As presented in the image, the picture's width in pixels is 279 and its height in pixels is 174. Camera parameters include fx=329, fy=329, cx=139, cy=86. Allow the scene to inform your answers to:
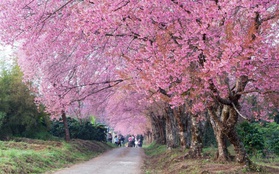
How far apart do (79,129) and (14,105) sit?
31.2ft

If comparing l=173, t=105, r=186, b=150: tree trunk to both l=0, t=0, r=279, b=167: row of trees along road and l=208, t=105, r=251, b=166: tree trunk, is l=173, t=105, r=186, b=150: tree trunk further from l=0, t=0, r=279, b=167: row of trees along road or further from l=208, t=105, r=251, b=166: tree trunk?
l=208, t=105, r=251, b=166: tree trunk

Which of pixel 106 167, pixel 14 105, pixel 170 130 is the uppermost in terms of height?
pixel 14 105

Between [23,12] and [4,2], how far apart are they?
690mm

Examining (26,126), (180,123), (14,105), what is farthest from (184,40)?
(26,126)

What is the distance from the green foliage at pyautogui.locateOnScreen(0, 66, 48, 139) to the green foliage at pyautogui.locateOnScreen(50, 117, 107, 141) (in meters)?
4.06

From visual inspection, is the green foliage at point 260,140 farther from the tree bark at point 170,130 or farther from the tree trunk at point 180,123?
the tree bark at point 170,130

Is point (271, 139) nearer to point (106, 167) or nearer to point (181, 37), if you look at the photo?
point (106, 167)

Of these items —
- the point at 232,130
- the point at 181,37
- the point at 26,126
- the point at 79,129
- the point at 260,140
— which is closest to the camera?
the point at 181,37

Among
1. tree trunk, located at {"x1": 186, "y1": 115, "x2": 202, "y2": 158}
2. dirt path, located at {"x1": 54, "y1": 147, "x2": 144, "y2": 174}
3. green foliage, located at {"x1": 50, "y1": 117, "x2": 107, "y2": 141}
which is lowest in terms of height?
dirt path, located at {"x1": 54, "y1": 147, "x2": 144, "y2": 174}

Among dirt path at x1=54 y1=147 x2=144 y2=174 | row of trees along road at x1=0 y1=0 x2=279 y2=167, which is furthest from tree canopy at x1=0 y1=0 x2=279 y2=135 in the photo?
dirt path at x1=54 y1=147 x2=144 y2=174

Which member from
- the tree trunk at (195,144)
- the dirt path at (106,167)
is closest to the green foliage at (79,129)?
the dirt path at (106,167)

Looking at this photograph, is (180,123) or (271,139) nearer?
(271,139)

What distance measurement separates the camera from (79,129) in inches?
1148

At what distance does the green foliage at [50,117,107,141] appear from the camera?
87.7 feet
